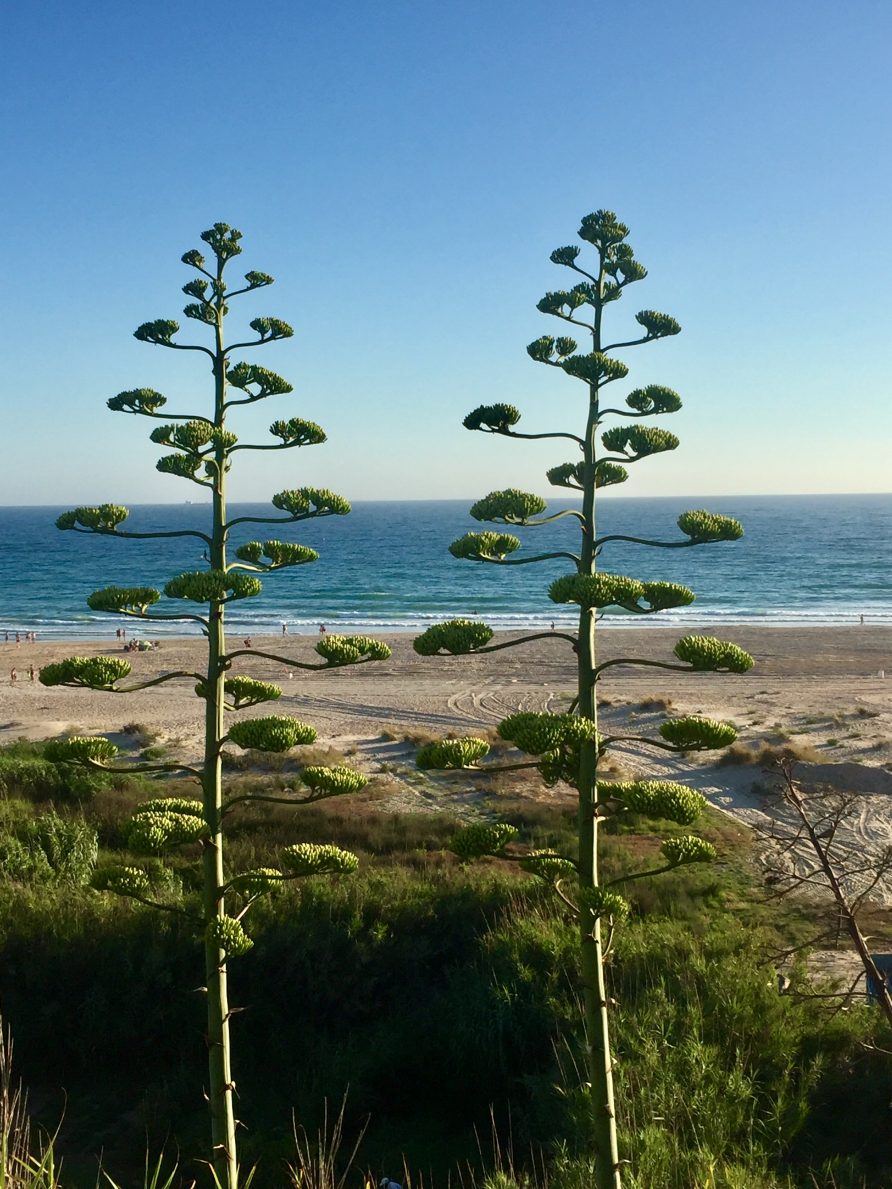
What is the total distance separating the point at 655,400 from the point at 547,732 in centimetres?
216

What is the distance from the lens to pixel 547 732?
15.2 ft

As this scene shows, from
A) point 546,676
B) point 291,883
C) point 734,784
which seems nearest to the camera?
point 291,883

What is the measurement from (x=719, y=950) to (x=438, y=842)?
6.71 meters

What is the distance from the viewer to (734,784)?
70.4ft

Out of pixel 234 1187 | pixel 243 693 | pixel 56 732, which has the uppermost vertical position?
pixel 243 693

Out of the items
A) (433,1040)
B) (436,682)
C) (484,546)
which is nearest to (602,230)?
(484,546)

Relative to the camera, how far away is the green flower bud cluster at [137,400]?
6035 millimetres

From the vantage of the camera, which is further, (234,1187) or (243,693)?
(243,693)

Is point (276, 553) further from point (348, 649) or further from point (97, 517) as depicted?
point (97, 517)

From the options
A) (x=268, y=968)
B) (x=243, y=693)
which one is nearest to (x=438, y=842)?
(x=268, y=968)

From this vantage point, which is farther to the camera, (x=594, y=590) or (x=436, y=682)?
(x=436, y=682)

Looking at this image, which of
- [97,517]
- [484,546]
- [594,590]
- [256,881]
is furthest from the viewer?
[97,517]

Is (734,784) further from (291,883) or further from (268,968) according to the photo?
(268,968)

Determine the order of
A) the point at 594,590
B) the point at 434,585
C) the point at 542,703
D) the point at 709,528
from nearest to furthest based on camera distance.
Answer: the point at 594,590 → the point at 709,528 → the point at 542,703 → the point at 434,585
